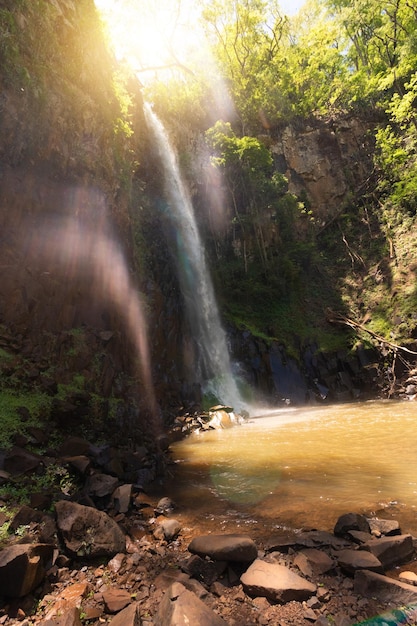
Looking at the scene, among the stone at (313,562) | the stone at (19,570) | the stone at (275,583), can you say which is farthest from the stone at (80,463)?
the stone at (313,562)

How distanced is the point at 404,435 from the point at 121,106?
673 inches

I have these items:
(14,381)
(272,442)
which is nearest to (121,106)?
(14,381)

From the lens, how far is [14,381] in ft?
25.4

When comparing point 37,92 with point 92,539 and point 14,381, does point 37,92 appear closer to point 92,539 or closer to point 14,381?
point 14,381

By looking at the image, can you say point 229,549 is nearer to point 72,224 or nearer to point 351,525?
point 351,525

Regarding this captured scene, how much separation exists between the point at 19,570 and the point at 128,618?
1116 millimetres

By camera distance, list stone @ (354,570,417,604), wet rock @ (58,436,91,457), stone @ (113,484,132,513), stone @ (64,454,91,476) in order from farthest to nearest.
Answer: wet rock @ (58,436,91,457) < stone @ (64,454,91,476) < stone @ (113,484,132,513) < stone @ (354,570,417,604)

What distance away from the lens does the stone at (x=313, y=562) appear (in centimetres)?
326

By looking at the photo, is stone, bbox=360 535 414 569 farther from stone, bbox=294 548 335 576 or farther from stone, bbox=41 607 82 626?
stone, bbox=41 607 82 626

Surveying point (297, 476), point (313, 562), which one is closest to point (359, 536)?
point (313, 562)

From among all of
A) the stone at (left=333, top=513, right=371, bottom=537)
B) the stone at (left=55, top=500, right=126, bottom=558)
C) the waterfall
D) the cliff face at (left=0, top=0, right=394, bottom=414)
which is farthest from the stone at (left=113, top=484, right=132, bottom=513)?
the waterfall

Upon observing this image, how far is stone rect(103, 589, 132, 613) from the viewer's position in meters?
2.96

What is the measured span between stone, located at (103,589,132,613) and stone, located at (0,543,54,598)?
68cm

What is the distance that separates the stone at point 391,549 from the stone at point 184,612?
1.69 metres
